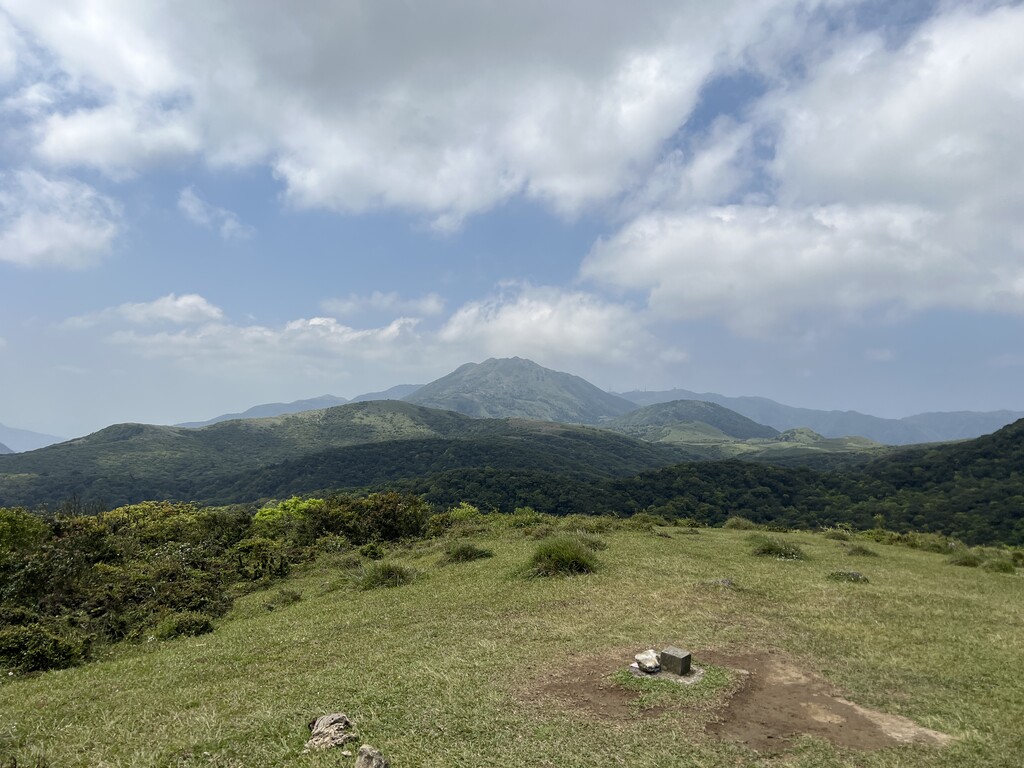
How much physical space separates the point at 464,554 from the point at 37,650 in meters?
17.4

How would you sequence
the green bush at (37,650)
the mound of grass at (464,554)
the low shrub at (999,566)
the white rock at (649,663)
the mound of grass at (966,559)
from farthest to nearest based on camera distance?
the mound of grass at (464,554)
the mound of grass at (966,559)
the low shrub at (999,566)
the green bush at (37,650)
the white rock at (649,663)

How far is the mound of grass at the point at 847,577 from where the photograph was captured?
2012cm

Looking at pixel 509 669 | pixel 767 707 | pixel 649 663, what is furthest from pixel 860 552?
pixel 509 669

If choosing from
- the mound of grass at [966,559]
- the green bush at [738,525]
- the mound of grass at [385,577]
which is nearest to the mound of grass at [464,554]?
the mound of grass at [385,577]

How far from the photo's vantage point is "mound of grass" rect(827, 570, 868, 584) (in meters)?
20.1

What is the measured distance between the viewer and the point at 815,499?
129 m

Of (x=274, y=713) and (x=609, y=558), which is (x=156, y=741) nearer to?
(x=274, y=713)

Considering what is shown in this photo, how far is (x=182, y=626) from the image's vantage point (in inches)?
719

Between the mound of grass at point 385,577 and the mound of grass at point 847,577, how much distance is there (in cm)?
1908

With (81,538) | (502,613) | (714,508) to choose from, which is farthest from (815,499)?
(81,538)

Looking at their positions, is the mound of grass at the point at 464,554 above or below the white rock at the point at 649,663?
below

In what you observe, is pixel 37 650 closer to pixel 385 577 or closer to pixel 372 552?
pixel 385 577

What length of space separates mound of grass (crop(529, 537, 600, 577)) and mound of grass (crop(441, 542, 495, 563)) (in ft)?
20.3

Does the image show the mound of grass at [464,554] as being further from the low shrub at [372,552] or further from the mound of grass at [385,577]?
the low shrub at [372,552]
